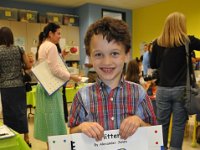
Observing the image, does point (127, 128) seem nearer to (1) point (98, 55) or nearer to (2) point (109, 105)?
(2) point (109, 105)

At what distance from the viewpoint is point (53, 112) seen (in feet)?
8.69

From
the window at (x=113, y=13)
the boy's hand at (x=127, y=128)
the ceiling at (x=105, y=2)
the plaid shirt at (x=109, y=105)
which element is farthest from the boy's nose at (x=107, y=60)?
the window at (x=113, y=13)

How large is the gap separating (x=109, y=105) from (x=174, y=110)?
57.4 inches

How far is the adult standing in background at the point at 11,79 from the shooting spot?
2.70m

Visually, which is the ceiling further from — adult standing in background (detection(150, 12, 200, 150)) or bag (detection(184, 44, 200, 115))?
bag (detection(184, 44, 200, 115))

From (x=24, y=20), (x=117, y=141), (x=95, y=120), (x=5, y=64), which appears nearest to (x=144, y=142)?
(x=117, y=141)

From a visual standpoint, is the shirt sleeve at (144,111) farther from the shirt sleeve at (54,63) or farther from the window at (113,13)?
the window at (113,13)

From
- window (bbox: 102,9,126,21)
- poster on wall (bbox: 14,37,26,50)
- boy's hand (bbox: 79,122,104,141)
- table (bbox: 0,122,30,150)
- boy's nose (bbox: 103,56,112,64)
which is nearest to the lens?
boy's hand (bbox: 79,122,104,141)

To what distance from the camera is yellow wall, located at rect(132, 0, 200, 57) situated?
6492 millimetres

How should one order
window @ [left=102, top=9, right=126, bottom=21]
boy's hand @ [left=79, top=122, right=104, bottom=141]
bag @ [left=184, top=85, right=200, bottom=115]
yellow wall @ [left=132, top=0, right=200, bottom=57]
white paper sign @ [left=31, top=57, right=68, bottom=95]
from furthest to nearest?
1. window @ [left=102, top=9, right=126, bottom=21]
2. yellow wall @ [left=132, top=0, right=200, bottom=57]
3. white paper sign @ [left=31, top=57, right=68, bottom=95]
4. bag @ [left=184, top=85, right=200, bottom=115]
5. boy's hand @ [left=79, top=122, right=104, bottom=141]

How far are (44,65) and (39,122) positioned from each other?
61 centimetres

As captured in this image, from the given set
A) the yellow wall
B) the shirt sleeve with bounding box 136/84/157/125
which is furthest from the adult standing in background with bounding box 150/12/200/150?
the yellow wall

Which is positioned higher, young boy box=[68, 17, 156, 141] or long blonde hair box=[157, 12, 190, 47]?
long blonde hair box=[157, 12, 190, 47]

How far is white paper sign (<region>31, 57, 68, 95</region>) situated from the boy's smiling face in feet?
5.49
